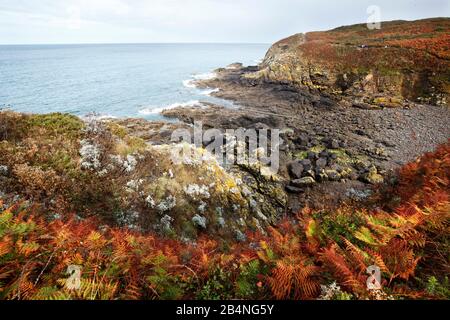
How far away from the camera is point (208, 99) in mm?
41781

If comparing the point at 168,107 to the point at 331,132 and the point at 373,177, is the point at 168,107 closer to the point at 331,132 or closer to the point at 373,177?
the point at 331,132

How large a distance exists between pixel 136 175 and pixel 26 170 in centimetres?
326

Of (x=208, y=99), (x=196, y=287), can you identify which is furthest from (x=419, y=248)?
(x=208, y=99)

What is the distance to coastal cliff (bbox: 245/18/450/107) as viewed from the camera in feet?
106

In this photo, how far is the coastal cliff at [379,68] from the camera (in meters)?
32.2

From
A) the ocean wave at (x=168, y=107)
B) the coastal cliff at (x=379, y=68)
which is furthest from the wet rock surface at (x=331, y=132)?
the coastal cliff at (x=379, y=68)

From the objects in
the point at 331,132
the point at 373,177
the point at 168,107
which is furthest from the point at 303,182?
the point at 168,107

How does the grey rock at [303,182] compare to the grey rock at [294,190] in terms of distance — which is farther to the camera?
the grey rock at [303,182]

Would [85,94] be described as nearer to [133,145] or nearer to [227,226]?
[133,145]

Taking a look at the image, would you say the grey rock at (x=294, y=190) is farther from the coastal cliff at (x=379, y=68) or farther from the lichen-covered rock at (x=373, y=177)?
the coastal cliff at (x=379, y=68)

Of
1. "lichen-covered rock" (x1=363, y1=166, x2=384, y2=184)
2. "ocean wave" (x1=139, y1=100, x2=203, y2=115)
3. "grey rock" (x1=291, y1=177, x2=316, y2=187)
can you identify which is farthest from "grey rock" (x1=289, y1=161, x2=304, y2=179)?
"ocean wave" (x1=139, y1=100, x2=203, y2=115)

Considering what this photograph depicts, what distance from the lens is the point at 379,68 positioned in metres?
36.6

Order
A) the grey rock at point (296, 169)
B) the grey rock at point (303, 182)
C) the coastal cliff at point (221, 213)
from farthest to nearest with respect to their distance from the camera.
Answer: the grey rock at point (296, 169) < the grey rock at point (303, 182) < the coastal cliff at point (221, 213)

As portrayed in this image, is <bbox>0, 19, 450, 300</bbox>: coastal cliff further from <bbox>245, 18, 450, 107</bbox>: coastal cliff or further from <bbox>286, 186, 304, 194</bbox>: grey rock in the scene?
<bbox>245, 18, 450, 107</bbox>: coastal cliff
